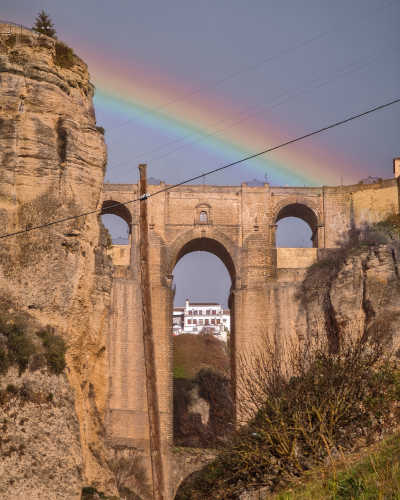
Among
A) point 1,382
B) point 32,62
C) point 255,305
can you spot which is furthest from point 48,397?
point 255,305

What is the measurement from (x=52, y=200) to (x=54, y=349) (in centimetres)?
239

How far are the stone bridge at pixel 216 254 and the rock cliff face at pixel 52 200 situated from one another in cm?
1382

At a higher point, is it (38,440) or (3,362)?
(3,362)

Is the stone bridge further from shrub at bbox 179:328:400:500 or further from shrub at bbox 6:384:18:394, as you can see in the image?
shrub at bbox 6:384:18:394

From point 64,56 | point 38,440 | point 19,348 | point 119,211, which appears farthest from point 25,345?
point 119,211

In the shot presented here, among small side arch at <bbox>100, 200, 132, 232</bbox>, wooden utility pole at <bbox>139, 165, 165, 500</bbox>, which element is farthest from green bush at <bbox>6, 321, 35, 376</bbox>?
small side arch at <bbox>100, 200, 132, 232</bbox>

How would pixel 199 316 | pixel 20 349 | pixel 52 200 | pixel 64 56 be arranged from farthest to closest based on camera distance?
pixel 199 316 < pixel 64 56 < pixel 52 200 < pixel 20 349

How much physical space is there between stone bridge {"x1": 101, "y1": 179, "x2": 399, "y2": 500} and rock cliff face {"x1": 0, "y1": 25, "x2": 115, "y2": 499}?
1382 centimetres

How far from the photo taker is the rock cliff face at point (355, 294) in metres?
24.4

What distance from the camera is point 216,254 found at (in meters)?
30.3

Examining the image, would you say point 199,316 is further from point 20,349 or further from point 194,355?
point 20,349

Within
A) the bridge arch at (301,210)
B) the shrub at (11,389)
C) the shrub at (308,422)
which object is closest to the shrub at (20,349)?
the shrub at (11,389)

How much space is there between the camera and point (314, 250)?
28312mm

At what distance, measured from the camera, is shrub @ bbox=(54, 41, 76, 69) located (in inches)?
465
